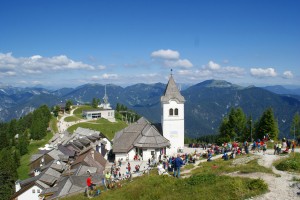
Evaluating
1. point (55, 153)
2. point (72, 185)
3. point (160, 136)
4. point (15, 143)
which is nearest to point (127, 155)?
point (160, 136)

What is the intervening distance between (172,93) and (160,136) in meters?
8.29

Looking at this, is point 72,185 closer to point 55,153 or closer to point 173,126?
point 173,126

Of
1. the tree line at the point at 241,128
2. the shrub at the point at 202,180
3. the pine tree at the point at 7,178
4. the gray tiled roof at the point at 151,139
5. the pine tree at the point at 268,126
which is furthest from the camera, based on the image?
the tree line at the point at 241,128

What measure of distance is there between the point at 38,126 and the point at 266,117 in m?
67.2

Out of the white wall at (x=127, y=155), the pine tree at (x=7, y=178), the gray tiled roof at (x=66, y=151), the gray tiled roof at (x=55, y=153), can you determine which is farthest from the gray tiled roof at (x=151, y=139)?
the pine tree at (x=7, y=178)

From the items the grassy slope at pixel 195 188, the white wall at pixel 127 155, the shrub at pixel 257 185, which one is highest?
the shrub at pixel 257 185

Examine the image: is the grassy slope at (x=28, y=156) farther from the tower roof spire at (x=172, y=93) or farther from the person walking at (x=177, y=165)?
the person walking at (x=177, y=165)

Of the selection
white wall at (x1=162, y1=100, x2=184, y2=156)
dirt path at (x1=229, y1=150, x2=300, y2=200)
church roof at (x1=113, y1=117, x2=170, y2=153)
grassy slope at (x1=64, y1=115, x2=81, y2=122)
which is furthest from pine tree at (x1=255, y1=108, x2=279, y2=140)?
grassy slope at (x1=64, y1=115, x2=81, y2=122)

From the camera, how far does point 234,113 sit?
230ft

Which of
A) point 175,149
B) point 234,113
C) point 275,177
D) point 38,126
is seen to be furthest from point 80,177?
point 38,126

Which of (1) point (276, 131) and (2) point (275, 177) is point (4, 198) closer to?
(2) point (275, 177)

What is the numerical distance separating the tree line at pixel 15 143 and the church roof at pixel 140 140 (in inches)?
947

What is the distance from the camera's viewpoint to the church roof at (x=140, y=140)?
50.5 meters

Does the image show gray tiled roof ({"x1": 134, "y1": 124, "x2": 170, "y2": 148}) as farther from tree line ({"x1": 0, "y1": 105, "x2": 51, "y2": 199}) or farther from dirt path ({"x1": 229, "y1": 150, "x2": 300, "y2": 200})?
tree line ({"x1": 0, "y1": 105, "x2": 51, "y2": 199})
